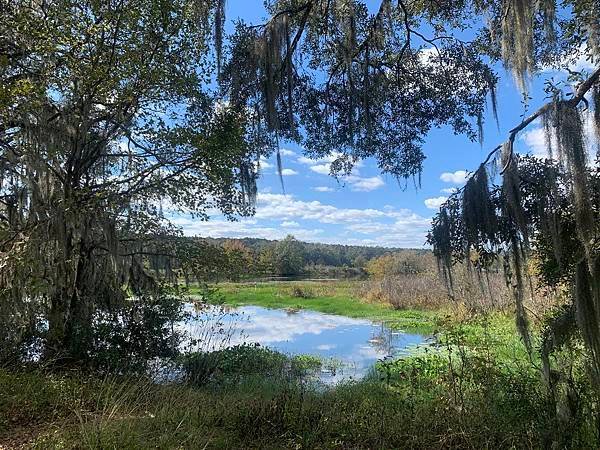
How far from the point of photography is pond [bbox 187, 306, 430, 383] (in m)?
8.36

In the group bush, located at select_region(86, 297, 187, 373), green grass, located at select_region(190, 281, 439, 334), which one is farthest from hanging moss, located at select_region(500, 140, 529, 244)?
green grass, located at select_region(190, 281, 439, 334)

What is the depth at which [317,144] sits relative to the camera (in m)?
6.07

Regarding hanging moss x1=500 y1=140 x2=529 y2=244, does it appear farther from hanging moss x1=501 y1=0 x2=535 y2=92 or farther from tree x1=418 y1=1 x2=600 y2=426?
hanging moss x1=501 y1=0 x2=535 y2=92

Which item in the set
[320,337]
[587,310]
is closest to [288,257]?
[320,337]

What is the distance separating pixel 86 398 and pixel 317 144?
13.5ft

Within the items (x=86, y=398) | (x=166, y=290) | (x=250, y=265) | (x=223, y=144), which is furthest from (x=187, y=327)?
(x=223, y=144)

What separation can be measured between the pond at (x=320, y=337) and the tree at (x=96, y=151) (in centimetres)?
162

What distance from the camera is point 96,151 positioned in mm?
6875

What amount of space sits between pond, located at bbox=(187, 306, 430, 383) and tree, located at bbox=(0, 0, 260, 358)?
1.62m

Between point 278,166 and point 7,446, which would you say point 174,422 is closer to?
point 7,446

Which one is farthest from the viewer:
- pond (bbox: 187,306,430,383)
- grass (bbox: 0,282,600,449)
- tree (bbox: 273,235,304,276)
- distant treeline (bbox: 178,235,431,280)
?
tree (bbox: 273,235,304,276)

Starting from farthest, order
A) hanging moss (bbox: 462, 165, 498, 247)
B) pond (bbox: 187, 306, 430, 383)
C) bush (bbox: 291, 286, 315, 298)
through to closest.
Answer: bush (bbox: 291, 286, 315, 298)
pond (bbox: 187, 306, 430, 383)
hanging moss (bbox: 462, 165, 498, 247)

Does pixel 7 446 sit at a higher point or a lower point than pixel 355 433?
higher

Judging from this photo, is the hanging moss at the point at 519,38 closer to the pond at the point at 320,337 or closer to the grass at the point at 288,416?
the grass at the point at 288,416
